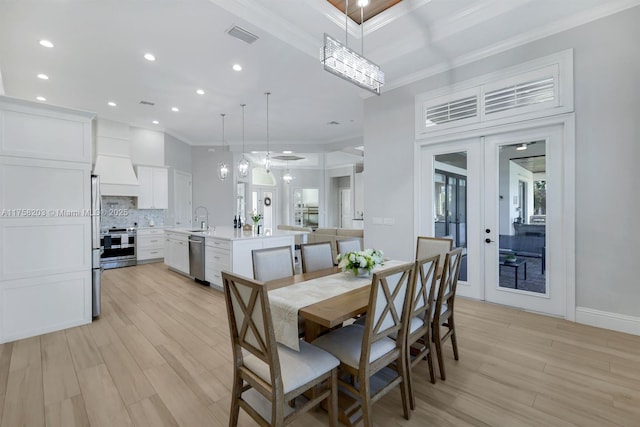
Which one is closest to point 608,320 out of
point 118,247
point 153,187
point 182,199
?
point 118,247

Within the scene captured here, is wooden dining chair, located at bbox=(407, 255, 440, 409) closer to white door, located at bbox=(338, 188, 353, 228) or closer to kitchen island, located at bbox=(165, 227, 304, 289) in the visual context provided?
kitchen island, located at bbox=(165, 227, 304, 289)

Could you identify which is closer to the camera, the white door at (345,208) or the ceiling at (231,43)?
the ceiling at (231,43)

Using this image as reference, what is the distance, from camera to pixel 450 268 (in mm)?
2357

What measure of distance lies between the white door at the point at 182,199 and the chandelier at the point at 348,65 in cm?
688

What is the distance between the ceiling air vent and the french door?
2727 millimetres

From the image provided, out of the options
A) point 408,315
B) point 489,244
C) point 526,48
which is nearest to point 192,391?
point 408,315

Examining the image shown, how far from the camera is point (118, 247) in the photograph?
639 centimetres

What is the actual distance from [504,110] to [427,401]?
335 cm

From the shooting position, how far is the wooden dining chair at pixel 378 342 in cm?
158

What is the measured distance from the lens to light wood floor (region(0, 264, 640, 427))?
183cm

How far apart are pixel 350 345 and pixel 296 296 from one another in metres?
0.45

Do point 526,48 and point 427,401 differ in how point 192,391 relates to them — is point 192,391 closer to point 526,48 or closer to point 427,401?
point 427,401

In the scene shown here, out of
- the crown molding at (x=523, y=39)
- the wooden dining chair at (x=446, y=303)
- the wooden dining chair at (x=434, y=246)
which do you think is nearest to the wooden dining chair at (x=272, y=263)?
the wooden dining chair at (x=446, y=303)

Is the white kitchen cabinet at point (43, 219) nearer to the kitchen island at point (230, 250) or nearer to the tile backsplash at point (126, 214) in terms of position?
the kitchen island at point (230, 250)
